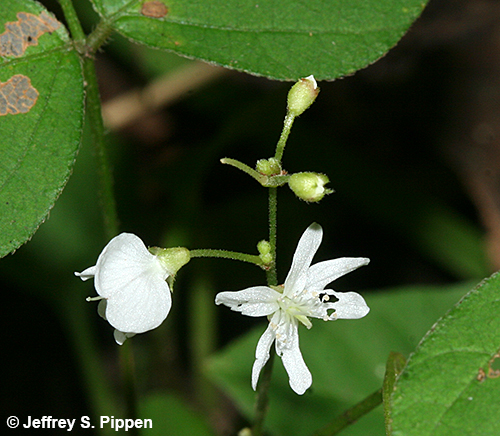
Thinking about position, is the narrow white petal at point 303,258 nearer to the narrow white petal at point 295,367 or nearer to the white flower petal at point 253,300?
the white flower petal at point 253,300

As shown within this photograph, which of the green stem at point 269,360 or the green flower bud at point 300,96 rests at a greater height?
the green flower bud at point 300,96

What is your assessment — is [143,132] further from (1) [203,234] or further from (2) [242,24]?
(2) [242,24]

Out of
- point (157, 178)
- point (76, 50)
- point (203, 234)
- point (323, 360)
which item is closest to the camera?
point (76, 50)

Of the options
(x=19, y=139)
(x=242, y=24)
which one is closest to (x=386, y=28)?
(x=242, y=24)

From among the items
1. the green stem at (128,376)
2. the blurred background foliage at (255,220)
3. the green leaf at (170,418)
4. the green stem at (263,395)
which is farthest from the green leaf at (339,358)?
the green stem at (263,395)

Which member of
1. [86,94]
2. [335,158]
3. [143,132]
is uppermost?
[143,132]

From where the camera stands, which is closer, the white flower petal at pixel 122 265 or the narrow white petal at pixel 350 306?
the white flower petal at pixel 122 265
